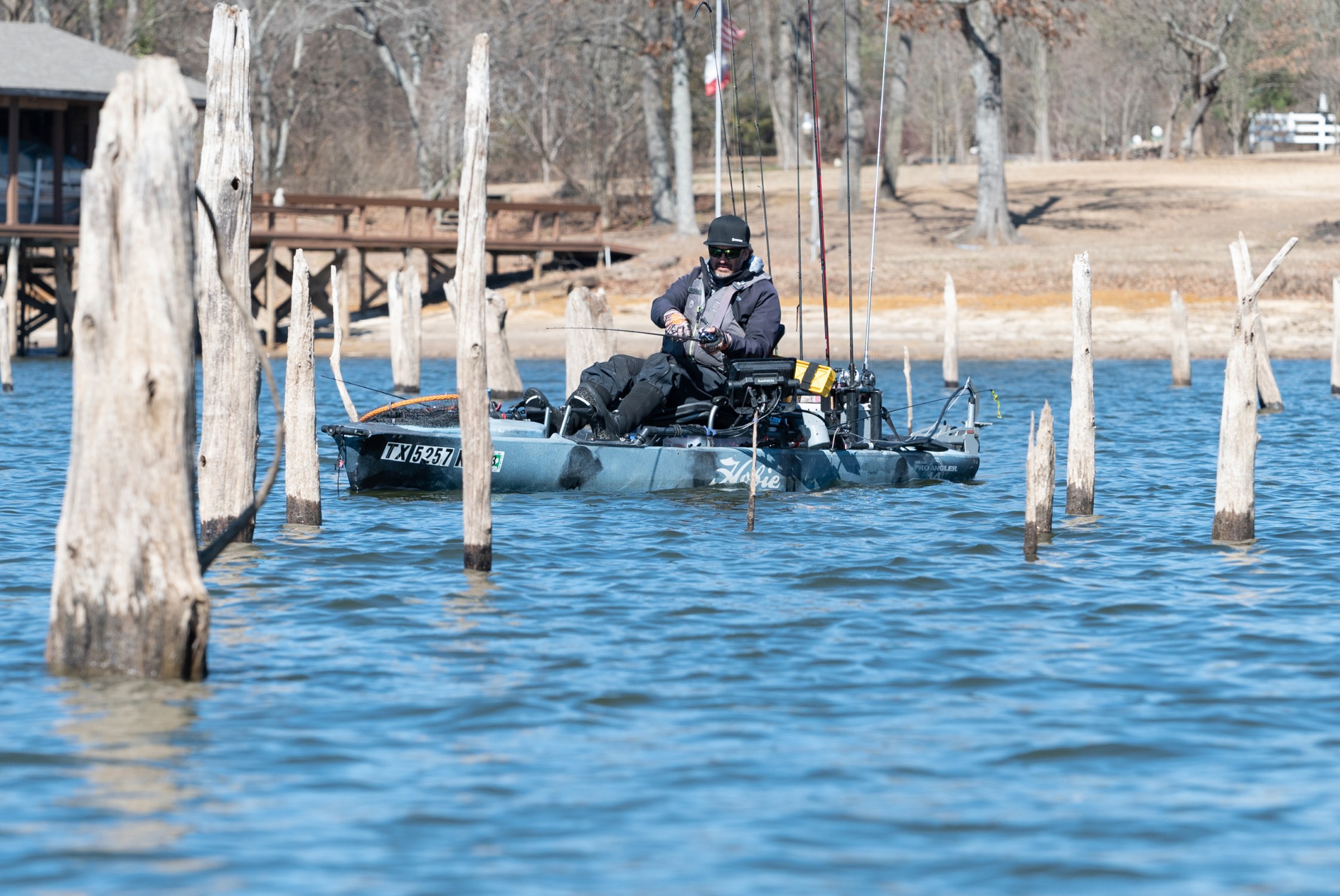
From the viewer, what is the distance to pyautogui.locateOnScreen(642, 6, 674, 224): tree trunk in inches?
1684

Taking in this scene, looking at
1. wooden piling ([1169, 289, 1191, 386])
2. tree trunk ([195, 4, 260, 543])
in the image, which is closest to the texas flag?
wooden piling ([1169, 289, 1191, 386])

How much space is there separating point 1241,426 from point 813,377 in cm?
366

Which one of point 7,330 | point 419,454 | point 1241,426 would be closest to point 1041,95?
point 7,330

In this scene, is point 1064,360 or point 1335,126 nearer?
point 1064,360

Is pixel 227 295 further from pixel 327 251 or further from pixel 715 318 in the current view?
pixel 327 251

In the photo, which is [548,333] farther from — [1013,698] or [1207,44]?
[1207,44]

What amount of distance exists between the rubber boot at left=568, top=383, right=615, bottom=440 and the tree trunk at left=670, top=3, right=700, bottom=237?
2796 cm

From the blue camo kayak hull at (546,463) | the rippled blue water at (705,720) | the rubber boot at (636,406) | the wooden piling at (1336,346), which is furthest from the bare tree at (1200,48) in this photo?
the rippled blue water at (705,720)

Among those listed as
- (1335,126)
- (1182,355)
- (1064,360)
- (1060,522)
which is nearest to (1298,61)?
(1335,126)

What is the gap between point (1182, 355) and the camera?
2558cm

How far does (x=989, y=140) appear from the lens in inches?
1545

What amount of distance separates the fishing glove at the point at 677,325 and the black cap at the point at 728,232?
0.57 meters

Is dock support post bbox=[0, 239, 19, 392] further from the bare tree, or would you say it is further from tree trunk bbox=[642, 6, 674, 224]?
the bare tree

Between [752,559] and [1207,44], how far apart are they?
48.2 m
